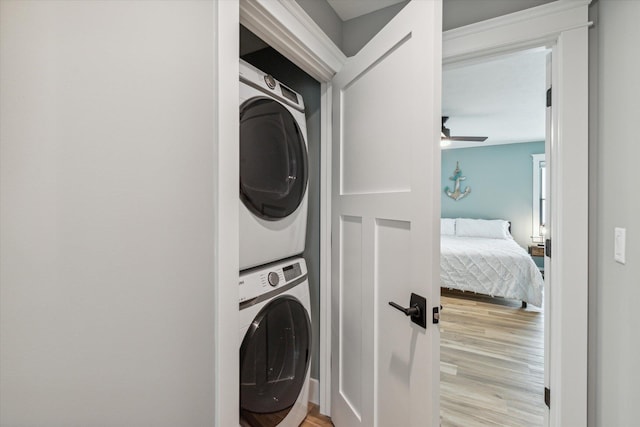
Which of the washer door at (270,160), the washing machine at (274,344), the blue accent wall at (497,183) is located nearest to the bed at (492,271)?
the blue accent wall at (497,183)

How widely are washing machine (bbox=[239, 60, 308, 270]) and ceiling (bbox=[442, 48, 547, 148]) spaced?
962mm

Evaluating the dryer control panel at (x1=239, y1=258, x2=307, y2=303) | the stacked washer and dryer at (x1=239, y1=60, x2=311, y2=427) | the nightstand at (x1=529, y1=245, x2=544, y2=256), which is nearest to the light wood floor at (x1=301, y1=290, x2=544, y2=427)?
the stacked washer and dryer at (x1=239, y1=60, x2=311, y2=427)

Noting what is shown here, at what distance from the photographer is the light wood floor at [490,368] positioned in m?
1.76

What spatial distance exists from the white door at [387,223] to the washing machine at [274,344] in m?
0.23

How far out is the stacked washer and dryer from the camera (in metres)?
1.17

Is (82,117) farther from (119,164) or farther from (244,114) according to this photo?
(244,114)

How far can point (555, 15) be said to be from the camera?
4.17 feet

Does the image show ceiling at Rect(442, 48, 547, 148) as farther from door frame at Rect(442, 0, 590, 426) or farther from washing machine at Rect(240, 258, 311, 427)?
washing machine at Rect(240, 258, 311, 427)

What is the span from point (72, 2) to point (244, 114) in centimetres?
62

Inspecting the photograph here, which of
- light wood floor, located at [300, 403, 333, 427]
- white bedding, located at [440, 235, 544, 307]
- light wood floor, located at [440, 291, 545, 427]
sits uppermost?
white bedding, located at [440, 235, 544, 307]

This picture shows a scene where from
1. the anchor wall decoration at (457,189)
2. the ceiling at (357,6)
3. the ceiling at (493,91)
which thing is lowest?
the anchor wall decoration at (457,189)

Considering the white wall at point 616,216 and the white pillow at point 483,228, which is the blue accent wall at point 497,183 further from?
the white wall at point 616,216

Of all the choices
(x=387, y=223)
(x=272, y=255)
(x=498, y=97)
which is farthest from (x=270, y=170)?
(x=498, y=97)

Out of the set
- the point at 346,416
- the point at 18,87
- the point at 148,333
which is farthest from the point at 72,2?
the point at 346,416
